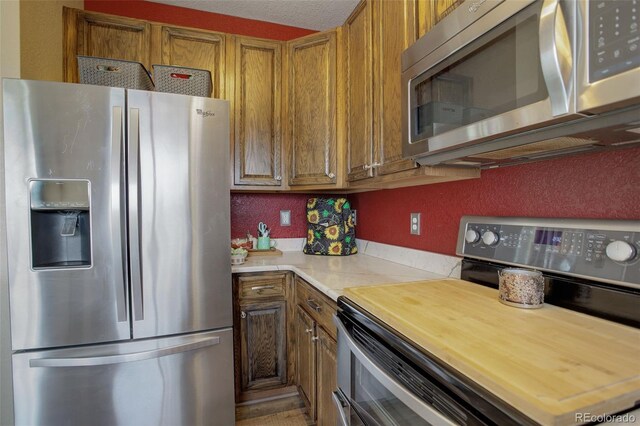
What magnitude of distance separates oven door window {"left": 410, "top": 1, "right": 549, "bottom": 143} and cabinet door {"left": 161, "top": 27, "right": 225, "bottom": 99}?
148 cm

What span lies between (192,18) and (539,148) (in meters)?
2.48

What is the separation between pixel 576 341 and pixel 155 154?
1.63 metres

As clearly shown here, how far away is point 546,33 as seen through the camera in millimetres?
643

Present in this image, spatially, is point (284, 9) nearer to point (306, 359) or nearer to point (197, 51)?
point (197, 51)

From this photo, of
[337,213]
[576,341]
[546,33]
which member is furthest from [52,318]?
[546,33]

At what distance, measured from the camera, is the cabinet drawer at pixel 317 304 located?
1319 mm

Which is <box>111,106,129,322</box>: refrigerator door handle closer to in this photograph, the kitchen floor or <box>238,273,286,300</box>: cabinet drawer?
<box>238,273,286,300</box>: cabinet drawer

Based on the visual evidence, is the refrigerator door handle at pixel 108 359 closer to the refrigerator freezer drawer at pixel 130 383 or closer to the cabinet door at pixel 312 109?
the refrigerator freezer drawer at pixel 130 383

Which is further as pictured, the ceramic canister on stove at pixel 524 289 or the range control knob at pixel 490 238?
the range control knob at pixel 490 238

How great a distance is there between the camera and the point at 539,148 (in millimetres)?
876

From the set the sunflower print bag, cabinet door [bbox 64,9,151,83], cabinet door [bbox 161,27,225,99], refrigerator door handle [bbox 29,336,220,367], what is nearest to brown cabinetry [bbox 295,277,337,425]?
the sunflower print bag

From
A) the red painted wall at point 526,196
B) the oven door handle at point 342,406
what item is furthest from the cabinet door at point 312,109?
the oven door handle at point 342,406

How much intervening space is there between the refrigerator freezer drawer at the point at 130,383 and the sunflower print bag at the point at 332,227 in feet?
2.99

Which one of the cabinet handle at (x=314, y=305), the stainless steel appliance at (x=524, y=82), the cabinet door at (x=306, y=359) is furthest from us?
the cabinet door at (x=306, y=359)
